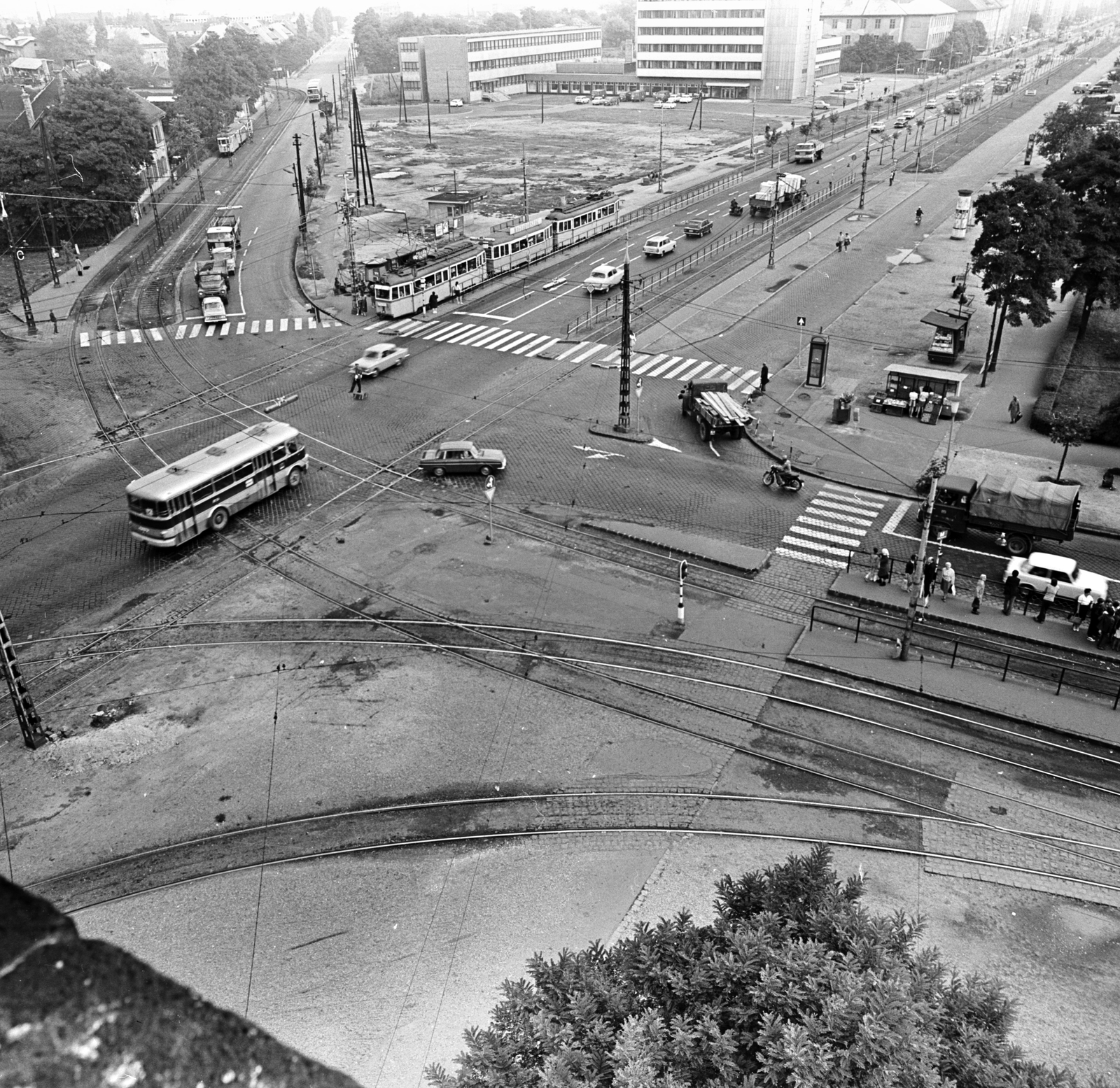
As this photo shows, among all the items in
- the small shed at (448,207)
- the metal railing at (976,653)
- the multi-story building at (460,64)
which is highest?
the multi-story building at (460,64)

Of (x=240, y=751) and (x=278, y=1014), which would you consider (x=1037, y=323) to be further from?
(x=278, y=1014)

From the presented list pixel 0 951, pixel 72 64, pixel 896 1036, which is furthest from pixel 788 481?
pixel 72 64

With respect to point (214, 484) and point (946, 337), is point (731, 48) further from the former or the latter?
point (214, 484)

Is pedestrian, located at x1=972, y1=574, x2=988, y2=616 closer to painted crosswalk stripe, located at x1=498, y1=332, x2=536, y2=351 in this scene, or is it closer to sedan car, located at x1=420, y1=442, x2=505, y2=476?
sedan car, located at x1=420, y1=442, x2=505, y2=476

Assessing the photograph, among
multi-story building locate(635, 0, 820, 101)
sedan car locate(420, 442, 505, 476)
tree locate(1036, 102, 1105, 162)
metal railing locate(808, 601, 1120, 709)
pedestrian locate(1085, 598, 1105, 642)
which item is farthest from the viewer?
multi-story building locate(635, 0, 820, 101)

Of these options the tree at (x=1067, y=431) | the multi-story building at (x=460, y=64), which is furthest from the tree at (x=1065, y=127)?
the multi-story building at (x=460, y=64)

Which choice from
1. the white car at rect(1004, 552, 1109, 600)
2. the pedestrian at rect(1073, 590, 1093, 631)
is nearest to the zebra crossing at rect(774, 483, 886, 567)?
the white car at rect(1004, 552, 1109, 600)

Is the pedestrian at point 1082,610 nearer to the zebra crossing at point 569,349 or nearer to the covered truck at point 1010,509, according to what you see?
the covered truck at point 1010,509
